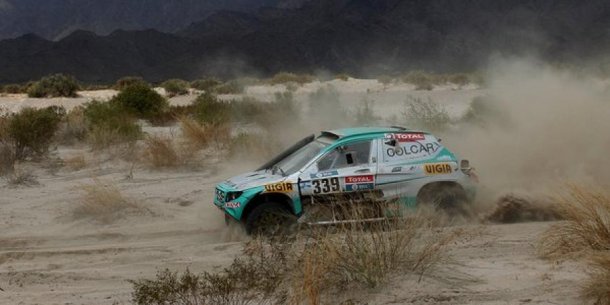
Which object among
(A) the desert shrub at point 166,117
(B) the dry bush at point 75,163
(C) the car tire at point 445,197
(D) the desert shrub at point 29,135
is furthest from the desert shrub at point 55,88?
(C) the car tire at point 445,197

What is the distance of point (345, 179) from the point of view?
10.8 meters

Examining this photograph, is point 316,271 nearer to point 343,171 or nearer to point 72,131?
point 343,171

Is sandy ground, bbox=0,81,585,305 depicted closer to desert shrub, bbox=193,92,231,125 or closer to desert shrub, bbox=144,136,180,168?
desert shrub, bbox=144,136,180,168

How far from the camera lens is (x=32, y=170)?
56.2ft

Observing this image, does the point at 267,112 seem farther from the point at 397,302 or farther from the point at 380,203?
the point at 397,302

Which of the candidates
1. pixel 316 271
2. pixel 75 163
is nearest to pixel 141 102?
pixel 75 163

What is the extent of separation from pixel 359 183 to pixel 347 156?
47 cm

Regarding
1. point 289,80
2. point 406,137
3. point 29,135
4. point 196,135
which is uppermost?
point 289,80

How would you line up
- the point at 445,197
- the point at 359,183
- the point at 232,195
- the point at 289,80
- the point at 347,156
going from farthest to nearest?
the point at 289,80 → the point at 445,197 → the point at 347,156 → the point at 359,183 → the point at 232,195

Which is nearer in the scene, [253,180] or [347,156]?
[253,180]

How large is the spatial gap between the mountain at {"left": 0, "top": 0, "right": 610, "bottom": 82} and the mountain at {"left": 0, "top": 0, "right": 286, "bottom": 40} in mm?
21626

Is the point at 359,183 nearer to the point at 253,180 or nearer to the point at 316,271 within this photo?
the point at 253,180

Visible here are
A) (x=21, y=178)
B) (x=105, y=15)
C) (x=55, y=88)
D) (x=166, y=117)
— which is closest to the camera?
(x=21, y=178)

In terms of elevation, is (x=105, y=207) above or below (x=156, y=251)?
above
